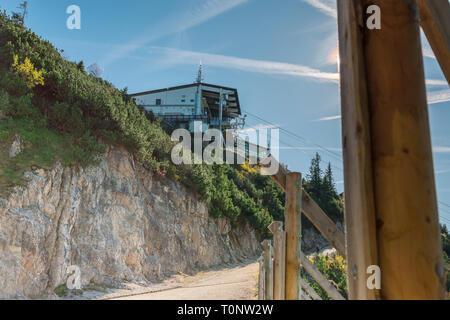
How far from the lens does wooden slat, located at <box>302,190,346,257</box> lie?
3695 millimetres

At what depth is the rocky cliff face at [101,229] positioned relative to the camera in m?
11.5

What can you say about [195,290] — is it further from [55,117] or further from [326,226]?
[326,226]

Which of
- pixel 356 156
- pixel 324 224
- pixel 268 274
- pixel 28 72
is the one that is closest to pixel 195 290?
pixel 268 274

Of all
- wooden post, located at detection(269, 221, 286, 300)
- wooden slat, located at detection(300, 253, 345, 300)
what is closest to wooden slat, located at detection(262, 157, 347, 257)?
wooden post, located at detection(269, 221, 286, 300)

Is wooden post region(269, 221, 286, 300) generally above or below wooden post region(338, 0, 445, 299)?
below

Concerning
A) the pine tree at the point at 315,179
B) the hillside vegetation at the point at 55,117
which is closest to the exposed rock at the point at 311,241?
the pine tree at the point at 315,179

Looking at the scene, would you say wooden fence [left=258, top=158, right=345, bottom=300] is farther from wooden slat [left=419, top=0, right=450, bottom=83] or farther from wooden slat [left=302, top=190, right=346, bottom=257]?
wooden slat [left=419, top=0, right=450, bottom=83]

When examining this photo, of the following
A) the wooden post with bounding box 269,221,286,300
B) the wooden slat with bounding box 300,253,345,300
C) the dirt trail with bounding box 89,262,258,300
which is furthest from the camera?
the dirt trail with bounding box 89,262,258,300

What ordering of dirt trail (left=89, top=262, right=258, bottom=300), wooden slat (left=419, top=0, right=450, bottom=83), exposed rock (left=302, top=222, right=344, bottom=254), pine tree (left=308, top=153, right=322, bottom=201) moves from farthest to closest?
pine tree (left=308, top=153, right=322, bottom=201) < exposed rock (left=302, top=222, right=344, bottom=254) < dirt trail (left=89, top=262, right=258, bottom=300) < wooden slat (left=419, top=0, right=450, bottom=83)

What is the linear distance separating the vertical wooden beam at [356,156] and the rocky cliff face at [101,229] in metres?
11.9

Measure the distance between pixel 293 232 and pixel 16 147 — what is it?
12806 mm

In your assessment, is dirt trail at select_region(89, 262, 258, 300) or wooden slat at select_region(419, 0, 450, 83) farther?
dirt trail at select_region(89, 262, 258, 300)

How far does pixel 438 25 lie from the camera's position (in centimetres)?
167

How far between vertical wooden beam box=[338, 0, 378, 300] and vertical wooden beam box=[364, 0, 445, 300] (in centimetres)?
4
